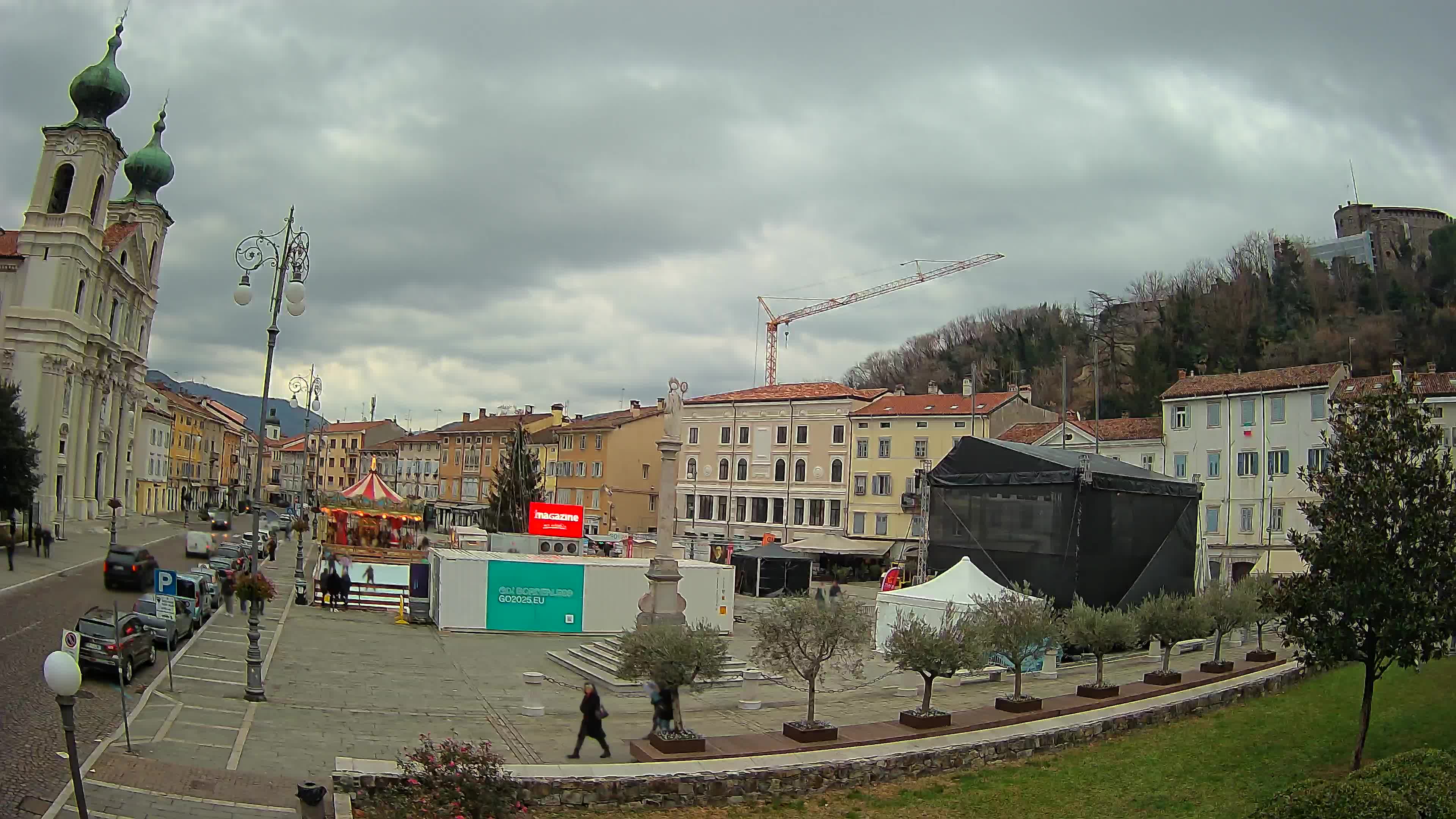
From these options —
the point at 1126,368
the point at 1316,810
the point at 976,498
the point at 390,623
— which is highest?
the point at 1126,368

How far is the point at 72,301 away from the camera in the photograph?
58844 mm

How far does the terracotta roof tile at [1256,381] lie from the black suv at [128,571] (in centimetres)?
Result: 4785

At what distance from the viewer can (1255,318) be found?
86250mm

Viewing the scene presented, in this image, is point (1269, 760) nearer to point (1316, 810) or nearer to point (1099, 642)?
point (1099, 642)

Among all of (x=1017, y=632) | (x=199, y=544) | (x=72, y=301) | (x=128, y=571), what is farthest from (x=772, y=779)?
(x=72, y=301)

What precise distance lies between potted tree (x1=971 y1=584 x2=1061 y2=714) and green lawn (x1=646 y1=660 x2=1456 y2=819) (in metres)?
2.19

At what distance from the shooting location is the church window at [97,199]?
60.3 meters

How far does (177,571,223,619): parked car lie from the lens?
2873 cm

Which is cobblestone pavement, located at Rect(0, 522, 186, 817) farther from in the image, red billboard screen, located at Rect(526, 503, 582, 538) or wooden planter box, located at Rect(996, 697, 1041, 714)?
wooden planter box, located at Rect(996, 697, 1041, 714)

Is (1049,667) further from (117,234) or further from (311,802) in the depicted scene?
(117,234)

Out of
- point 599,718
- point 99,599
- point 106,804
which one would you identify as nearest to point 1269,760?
point 599,718

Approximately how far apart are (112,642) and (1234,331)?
283ft

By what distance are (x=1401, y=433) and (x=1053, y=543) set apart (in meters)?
19.0

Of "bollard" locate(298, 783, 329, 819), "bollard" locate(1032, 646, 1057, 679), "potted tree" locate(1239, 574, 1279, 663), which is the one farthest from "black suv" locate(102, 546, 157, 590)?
"potted tree" locate(1239, 574, 1279, 663)
